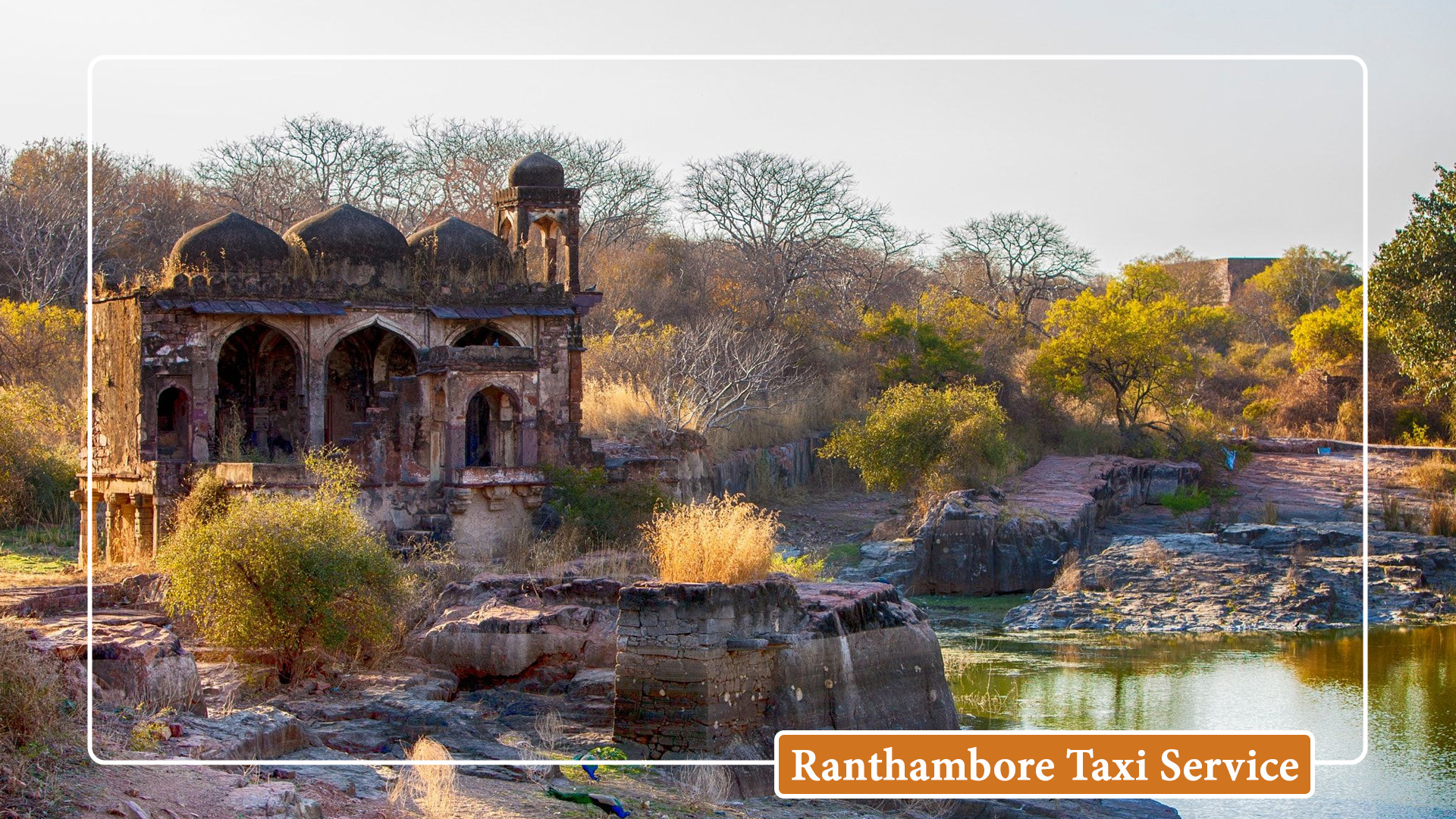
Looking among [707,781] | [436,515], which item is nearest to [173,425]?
[436,515]

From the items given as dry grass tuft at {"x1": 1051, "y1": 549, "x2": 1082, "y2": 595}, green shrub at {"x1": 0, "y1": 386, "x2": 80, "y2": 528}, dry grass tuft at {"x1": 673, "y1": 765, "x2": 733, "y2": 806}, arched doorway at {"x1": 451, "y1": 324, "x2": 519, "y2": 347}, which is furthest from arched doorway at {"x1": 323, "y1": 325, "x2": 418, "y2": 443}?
dry grass tuft at {"x1": 673, "y1": 765, "x2": 733, "y2": 806}

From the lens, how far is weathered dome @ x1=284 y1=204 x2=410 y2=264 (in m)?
19.0

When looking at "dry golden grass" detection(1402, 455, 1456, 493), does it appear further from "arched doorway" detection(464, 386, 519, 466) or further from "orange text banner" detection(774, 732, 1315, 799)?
"orange text banner" detection(774, 732, 1315, 799)

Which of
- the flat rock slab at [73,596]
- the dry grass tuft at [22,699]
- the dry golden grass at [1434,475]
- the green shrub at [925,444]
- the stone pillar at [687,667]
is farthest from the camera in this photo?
the dry golden grass at [1434,475]

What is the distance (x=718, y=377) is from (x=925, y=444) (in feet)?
13.5

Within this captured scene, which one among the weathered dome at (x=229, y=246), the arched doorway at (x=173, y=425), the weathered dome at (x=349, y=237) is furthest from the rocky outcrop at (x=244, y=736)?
the weathered dome at (x=349, y=237)

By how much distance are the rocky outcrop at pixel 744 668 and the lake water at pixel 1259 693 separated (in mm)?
2774

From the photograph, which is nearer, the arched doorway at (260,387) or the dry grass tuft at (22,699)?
the dry grass tuft at (22,699)

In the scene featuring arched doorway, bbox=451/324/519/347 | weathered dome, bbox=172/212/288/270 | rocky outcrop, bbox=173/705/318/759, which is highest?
weathered dome, bbox=172/212/288/270

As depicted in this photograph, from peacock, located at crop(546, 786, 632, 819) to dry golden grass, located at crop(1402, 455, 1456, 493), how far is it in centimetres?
2127

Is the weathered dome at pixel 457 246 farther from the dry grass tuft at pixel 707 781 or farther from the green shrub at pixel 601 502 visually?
the dry grass tuft at pixel 707 781

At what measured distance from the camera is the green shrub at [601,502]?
17.8 m

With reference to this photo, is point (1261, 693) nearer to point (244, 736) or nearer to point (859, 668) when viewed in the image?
point (859, 668)

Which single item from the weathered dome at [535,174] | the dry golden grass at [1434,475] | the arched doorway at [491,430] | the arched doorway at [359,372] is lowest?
the dry golden grass at [1434,475]
